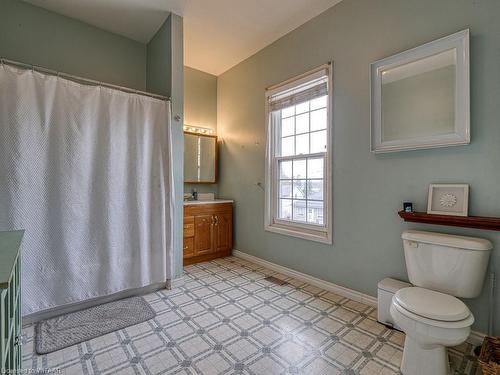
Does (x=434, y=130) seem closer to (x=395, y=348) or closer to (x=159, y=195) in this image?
(x=395, y=348)

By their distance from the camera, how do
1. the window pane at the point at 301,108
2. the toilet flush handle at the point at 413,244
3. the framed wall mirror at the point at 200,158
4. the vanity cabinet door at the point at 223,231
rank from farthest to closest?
the framed wall mirror at the point at 200,158 < the vanity cabinet door at the point at 223,231 < the window pane at the point at 301,108 < the toilet flush handle at the point at 413,244

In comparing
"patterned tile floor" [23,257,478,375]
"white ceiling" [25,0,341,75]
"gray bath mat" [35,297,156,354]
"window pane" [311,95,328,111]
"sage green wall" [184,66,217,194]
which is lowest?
"patterned tile floor" [23,257,478,375]

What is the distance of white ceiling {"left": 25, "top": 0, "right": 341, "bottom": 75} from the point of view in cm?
254

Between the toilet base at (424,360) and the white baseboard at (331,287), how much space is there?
1.58 ft

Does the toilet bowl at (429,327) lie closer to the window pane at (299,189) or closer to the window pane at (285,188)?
the window pane at (299,189)

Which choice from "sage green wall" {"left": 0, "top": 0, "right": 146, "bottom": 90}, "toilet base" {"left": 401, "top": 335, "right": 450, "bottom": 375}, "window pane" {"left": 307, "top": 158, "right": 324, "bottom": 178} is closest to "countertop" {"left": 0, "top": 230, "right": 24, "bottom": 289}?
"toilet base" {"left": 401, "top": 335, "right": 450, "bottom": 375}

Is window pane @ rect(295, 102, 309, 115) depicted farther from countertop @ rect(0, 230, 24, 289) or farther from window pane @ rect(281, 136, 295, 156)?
countertop @ rect(0, 230, 24, 289)

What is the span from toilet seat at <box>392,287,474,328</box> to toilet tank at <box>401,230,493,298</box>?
0.50 ft

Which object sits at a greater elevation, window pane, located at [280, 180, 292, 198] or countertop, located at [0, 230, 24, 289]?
window pane, located at [280, 180, 292, 198]

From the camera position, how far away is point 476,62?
167cm

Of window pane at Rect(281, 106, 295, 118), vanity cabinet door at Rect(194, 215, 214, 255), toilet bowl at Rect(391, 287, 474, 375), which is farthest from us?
vanity cabinet door at Rect(194, 215, 214, 255)

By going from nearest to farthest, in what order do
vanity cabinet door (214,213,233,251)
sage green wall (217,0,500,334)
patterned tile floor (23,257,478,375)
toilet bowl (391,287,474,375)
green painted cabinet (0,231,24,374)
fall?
green painted cabinet (0,231,24,374) < toilet bowl (391,287,474,375) < patterned tile floor (23,257,478,375) < sage green wall (217,0,500,334) < vanity cabinet door (214,213,233,251)

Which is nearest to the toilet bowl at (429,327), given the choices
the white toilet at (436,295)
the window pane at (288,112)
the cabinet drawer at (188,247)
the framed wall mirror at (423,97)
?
the white toilet at (436,295)

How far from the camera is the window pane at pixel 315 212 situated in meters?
2.71
